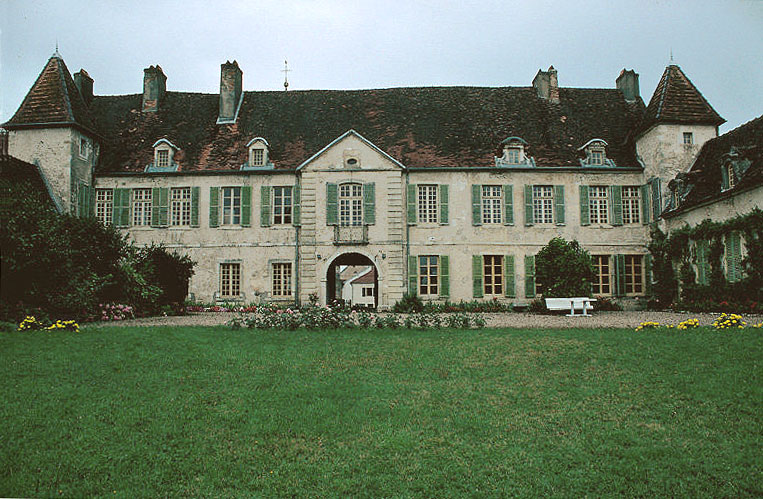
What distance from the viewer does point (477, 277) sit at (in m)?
22.5

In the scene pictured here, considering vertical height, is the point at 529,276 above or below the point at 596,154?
below

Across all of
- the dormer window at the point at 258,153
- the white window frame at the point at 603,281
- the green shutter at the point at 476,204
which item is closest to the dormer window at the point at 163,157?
the dormer window at the point at 258,153

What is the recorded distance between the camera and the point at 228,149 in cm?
2398

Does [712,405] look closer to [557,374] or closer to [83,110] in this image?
[557,374]

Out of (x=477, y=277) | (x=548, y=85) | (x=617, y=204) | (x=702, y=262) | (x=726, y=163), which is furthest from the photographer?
(x=548, y=85)

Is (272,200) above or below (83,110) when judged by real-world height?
below

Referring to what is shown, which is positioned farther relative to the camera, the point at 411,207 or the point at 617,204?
the point at 617,204

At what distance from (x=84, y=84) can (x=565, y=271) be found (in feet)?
71.1

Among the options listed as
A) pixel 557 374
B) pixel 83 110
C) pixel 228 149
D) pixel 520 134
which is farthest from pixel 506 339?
pixel 83 110

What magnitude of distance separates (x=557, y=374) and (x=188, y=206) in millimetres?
18563

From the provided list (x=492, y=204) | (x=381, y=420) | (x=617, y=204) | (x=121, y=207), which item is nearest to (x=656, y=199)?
(x=617, y=204)

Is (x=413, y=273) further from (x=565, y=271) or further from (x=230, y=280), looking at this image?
(x=230, y=280)

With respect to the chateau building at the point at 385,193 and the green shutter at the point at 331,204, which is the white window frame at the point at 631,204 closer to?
the chateau building at the point at 385,193

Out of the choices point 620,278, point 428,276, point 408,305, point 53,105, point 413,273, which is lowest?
point 408,305
